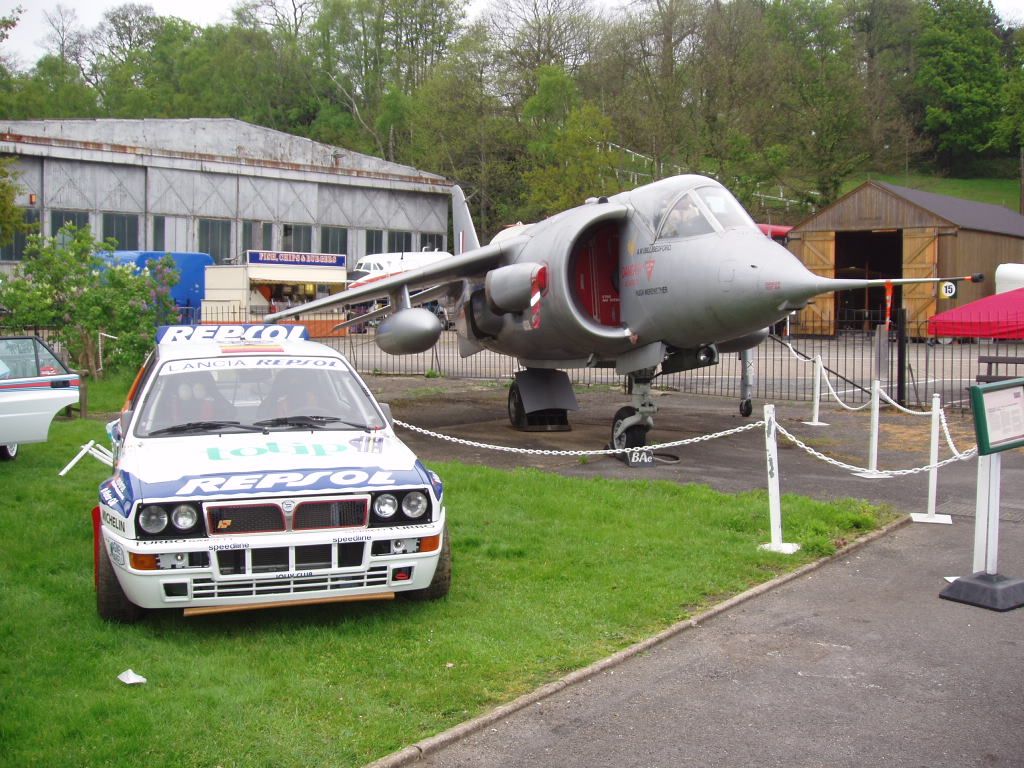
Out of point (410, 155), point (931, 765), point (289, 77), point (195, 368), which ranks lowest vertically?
point (931, 765)

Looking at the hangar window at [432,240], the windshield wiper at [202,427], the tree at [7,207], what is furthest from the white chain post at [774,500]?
the hangar window at [432,240]

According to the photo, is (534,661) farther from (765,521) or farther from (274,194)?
(274,194)

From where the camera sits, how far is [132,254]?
125 feet

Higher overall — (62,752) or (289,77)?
(289,77)

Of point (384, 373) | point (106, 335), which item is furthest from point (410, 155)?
point (106, 335)

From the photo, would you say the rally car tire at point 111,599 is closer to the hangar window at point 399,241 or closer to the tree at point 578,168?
the tree at point 578,168

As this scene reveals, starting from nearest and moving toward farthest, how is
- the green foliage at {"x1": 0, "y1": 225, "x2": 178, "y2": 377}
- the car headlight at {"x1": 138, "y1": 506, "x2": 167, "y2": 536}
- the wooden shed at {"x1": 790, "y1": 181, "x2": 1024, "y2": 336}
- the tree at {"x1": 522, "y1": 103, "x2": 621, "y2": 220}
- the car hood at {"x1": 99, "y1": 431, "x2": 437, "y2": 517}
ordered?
1. the car headlight at {"x1": 138, "y1": 506, "x2": 167, "y2": 536}
2. the car hood at {"x1": 99, "y1": 431, "x2": 437, "y2": 517}
3. the green foliage at {"x1": 0, "y1": 225, "x2": 178, "y2": 377}
4. the wooden shed at {"x1": 790, "y1": 181, "x2": 1024, "y2": 336}
5. the tree at {"x1": 522, "y1": 103, "x2": 621, "y2": 220}

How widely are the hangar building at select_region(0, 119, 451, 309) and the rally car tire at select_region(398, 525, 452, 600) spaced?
33.3m

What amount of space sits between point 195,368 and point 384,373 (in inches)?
786

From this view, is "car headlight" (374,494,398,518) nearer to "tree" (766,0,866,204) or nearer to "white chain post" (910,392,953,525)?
"white chain post" (910,392,953,525)

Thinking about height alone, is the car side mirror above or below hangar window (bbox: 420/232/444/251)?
below

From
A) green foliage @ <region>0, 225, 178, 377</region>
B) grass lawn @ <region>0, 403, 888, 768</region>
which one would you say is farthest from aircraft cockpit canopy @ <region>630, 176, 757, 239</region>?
green foliage @ <region>0, 225, 178, 377</region>

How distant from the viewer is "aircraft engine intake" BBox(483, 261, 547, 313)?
1302cm

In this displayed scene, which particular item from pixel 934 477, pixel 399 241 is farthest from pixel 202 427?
pixel 399 241
